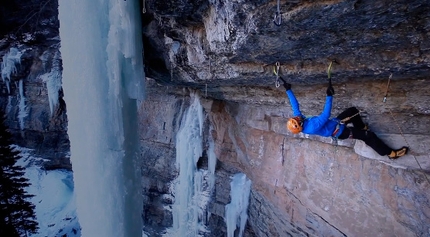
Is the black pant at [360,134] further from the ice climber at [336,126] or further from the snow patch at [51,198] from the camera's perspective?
the snow patch at [51,198]

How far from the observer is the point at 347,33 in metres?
2.38

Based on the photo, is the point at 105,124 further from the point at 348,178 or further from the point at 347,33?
the point at 348,178

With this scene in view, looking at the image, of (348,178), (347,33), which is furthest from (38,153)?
(347,33)

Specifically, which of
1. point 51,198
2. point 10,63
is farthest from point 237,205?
point 10,63

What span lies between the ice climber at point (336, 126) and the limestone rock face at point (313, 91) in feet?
0.49

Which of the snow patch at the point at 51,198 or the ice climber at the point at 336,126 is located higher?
the ice climber at the point at 336,126

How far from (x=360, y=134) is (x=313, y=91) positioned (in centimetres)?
87

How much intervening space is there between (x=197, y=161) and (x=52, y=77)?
218 inches

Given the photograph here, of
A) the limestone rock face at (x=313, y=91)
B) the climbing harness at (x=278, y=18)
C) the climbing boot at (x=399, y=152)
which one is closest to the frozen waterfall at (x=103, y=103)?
the limestone rock face at (x=313, y=91)

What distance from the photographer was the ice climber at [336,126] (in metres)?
2.97

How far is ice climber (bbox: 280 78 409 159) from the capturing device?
297 cm

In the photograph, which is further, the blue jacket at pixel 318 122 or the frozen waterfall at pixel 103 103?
the frozen waterfall at pixel 103 103

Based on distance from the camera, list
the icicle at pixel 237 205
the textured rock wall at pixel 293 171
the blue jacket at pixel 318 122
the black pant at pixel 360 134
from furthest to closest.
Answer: the icicle at pixel 237 205, the textured rock wall at pixel 293 171, the black pant at pixel 360 134, the blue jacket at pixel 318 122

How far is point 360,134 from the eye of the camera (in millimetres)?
3195
